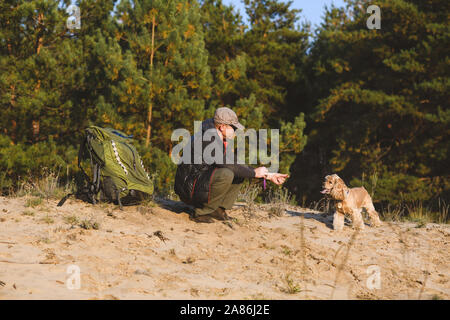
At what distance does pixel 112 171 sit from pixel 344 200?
10.3ft

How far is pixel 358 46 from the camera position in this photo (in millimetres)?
18875

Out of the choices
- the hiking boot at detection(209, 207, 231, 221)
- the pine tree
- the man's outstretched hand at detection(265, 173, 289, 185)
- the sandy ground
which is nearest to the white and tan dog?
the sandy ground

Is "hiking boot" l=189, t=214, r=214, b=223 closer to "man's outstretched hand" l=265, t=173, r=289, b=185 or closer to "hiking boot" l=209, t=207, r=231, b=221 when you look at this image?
"hiking boot" l=209, t=207, r=231, b=221

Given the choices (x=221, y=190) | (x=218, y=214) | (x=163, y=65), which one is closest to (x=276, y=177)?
(x=221, y=190)

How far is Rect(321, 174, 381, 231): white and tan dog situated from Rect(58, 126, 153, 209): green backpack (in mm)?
2467

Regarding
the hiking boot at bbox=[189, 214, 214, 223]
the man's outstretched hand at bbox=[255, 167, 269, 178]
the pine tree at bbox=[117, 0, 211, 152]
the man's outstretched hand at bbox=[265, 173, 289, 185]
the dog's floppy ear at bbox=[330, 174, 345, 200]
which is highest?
the pine tree at bbox=[117, 0, 211, 152]

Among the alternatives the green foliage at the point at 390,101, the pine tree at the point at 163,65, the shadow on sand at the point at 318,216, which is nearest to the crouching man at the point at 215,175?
the shadow on sand at the point at 318,216

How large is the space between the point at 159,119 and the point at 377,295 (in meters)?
11.2

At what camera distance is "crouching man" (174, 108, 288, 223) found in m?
5.55

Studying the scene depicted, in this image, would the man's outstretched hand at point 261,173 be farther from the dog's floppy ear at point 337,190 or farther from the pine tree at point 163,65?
the pine tree at point 163,65

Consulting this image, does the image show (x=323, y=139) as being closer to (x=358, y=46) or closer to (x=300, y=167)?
(x=300, y=167)

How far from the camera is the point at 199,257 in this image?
15.6 feet

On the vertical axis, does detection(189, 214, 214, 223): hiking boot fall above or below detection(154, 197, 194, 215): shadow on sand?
below

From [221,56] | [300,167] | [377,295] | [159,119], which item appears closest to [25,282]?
[377,295]
